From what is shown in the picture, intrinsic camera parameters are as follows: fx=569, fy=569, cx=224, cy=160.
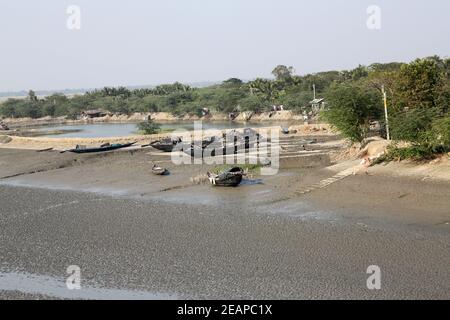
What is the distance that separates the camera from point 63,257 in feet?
54.9

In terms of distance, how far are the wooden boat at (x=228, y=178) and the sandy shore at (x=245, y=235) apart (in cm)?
65

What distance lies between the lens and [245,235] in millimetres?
17422

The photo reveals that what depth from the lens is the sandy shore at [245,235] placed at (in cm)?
1330

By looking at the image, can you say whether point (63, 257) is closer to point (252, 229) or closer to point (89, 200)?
point (252, 229)

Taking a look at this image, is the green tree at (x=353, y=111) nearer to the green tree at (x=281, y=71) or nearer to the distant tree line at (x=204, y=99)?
the distant tree line at (x=204, y=99)

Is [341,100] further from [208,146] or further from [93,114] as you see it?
[93,114]

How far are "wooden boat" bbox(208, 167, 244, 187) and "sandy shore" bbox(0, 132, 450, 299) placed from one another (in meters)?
0.65

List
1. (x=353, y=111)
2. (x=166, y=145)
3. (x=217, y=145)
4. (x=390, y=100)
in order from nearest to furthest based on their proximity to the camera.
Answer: (x=353, y=111)
(x=390, y=100)
(x=217, y=145)
(x=166, y=145)

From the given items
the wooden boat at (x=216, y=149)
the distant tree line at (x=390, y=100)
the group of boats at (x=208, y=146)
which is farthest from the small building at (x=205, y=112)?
the distant tree line at (x=390, y=100)

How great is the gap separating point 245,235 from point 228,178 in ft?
24.8

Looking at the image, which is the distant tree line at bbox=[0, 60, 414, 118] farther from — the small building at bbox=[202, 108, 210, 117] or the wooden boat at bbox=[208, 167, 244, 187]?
the wooden boat at bbox=[208, 167, 244, 187]

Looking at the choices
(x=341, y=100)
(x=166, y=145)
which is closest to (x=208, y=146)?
(x=166, y=145)

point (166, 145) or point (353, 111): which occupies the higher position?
point (353, 111)
